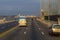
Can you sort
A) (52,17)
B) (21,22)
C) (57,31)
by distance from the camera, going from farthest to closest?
(52,17)
(21,22)
(57,31)

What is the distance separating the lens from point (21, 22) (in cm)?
6331

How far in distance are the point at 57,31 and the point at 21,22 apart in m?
32.5

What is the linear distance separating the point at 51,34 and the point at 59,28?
5.40ft

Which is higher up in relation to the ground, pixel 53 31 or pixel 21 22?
pixel 53 31

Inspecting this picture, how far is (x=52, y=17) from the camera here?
424 ft

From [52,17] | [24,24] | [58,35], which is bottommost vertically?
[52,17]

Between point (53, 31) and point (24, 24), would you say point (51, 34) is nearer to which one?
point (53, 31)

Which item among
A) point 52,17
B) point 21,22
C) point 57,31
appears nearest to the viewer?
point 57,31

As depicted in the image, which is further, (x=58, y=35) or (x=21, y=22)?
(x=21, y=22)

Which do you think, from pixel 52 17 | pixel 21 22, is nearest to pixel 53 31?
pixel 21 22

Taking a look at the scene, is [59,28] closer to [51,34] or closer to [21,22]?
[51,34]

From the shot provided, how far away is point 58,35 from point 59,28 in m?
1.20

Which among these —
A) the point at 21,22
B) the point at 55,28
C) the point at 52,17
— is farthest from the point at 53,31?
the point at 52,17

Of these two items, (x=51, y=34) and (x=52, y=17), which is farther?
(x=52, y=17)
